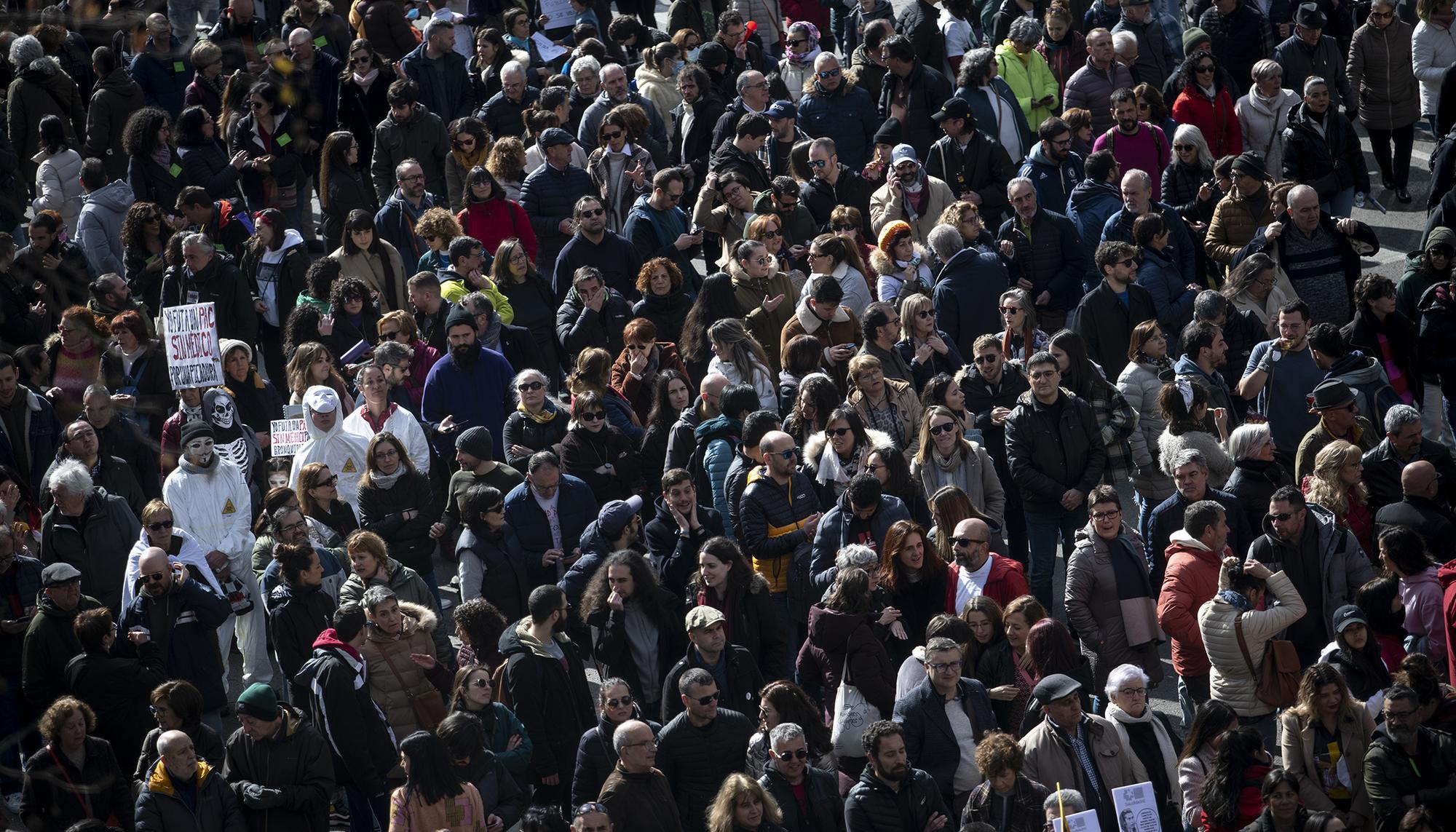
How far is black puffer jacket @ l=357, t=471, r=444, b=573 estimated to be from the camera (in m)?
11.8

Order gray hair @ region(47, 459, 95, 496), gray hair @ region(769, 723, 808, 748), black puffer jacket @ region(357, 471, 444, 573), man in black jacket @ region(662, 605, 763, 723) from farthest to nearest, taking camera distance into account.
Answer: black puffer jacket @ region(357, 471, 444, 573) → gray hair @ region(47, 459, 95, 496) → man in black jacket @ region(662, 605, 763, 723) → gray hair @ region(769, 723, 808, 748)

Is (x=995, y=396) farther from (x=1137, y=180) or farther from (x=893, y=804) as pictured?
(x=893, y=804)

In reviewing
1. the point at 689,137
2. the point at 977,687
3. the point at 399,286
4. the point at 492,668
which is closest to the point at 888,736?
the point at 977,687

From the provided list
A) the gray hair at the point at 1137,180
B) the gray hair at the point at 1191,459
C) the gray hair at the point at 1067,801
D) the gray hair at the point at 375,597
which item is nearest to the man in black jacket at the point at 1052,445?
the gray hair at the point at 1191,459

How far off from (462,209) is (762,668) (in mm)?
5516

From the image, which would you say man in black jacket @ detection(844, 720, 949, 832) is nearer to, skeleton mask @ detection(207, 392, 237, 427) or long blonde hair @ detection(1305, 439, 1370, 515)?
long blonde hair @ detection(1305, 439, 1370, 515)

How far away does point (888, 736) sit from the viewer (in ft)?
29.6

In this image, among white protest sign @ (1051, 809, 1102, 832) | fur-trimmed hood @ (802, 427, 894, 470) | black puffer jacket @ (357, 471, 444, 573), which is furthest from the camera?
black puffer jacket @ (357, 471, 444, 573)

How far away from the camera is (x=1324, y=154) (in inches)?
587

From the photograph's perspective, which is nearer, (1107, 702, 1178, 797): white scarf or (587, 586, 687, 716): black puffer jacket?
(1107, 702, 1178, 797): white scarf

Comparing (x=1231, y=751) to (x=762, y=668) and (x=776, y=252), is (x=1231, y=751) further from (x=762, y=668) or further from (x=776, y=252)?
(x=776, y=252)

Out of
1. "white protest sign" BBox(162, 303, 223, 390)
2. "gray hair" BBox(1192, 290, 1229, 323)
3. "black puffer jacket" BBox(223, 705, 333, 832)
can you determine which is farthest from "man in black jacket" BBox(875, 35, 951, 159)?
"black puffer jacket" BBox(223, 705, 333, 832)

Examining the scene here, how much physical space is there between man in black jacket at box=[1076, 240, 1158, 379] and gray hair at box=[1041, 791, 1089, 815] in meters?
4.47

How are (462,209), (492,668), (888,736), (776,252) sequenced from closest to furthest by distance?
(888,736), (492,668), (776,252), (462,209)
